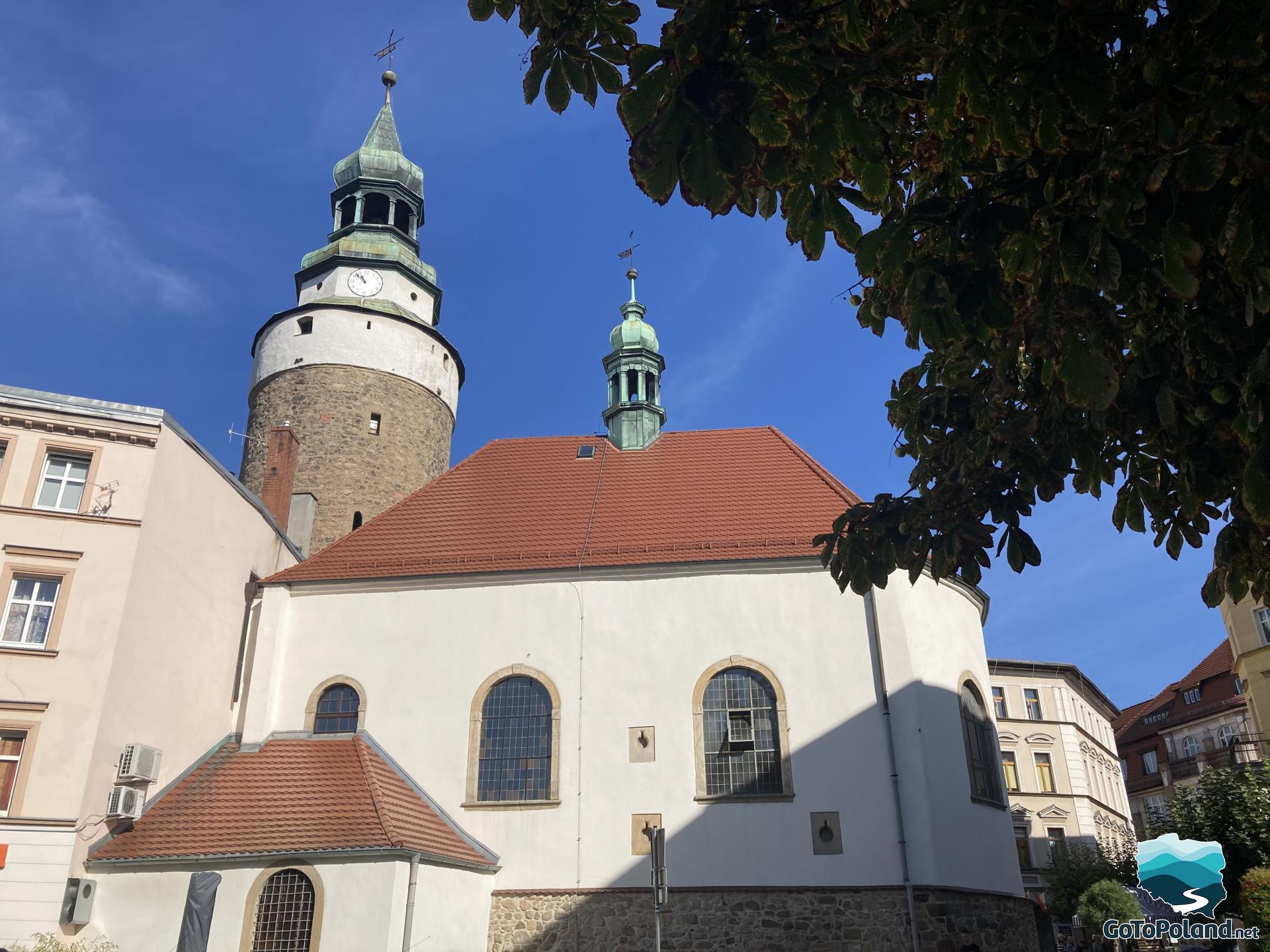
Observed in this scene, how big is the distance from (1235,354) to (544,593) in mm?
14999

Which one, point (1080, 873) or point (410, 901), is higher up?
point (1080, 873)

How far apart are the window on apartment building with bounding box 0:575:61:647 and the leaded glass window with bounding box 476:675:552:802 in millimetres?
7143

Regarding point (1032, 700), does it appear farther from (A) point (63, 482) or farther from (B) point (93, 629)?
(A) point (63, 482)

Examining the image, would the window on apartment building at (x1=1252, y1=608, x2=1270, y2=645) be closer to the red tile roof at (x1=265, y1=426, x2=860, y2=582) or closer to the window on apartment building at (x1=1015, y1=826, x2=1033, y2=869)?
the window on apartment building at (x1=1015, y1=826, x2=1033, y2=869)

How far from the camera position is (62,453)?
16.9 m

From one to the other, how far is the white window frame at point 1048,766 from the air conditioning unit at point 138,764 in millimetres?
38756

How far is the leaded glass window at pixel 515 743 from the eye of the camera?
1770 centimetres

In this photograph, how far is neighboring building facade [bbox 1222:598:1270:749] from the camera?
29234 millimetres

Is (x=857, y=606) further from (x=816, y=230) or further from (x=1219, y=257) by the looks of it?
(x=816, y=230)

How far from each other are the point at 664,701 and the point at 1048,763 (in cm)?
3360

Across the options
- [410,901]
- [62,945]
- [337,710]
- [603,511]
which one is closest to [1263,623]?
[603,511]

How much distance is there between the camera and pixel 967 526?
255 inches

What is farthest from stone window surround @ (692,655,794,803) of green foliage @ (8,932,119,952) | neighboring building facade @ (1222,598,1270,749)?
neighboring building facade @ (1222,598,1270,749)

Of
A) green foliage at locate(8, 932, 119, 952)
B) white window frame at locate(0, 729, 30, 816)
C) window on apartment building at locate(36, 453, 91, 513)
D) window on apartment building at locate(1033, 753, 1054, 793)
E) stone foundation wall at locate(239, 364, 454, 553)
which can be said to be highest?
stone foundation wall at locate(239, 364, 454, 553)
